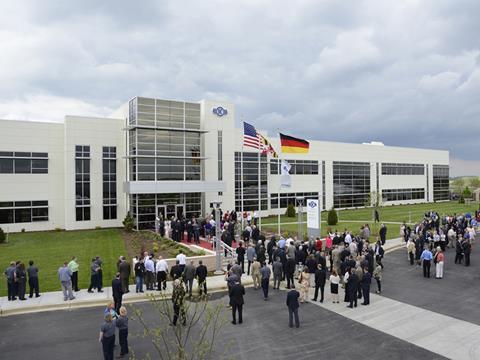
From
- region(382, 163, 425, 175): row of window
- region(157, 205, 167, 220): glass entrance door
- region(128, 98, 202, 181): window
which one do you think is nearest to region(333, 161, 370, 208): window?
region(382, 163, 425, 175): row of window

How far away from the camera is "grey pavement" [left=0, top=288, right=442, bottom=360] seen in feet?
34.5

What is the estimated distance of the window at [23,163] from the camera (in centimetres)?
3388

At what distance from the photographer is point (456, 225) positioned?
29.3m

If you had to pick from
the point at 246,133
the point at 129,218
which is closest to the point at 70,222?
the point at 129,218

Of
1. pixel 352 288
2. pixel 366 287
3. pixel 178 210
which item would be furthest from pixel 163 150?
pixel 366 287

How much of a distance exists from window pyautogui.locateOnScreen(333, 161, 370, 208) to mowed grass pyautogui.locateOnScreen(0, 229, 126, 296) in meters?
34.8

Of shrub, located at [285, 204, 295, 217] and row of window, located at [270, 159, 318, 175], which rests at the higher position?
row of window, located at [270, 159, 318, 175]

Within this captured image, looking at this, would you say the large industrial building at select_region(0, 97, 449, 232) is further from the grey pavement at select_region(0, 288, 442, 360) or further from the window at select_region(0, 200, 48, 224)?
the grey pavement at select_region(0, 288, 442, 360)

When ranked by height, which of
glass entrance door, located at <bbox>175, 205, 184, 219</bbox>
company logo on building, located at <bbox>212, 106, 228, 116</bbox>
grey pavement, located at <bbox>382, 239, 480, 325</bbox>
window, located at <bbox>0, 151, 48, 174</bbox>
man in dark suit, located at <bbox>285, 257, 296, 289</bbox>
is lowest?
grey pavement, located at <bbox>382, 239, 480, 325</bbox>

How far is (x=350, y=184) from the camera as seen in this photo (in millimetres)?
59688

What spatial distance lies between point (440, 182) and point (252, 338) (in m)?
75.4

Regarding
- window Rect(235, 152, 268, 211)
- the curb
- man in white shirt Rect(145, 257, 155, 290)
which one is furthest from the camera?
window Rect(235, 152, 268, 211)

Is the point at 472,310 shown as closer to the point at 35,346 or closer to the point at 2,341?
Result: the point at 35,346

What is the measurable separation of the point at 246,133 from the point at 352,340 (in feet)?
56.7
